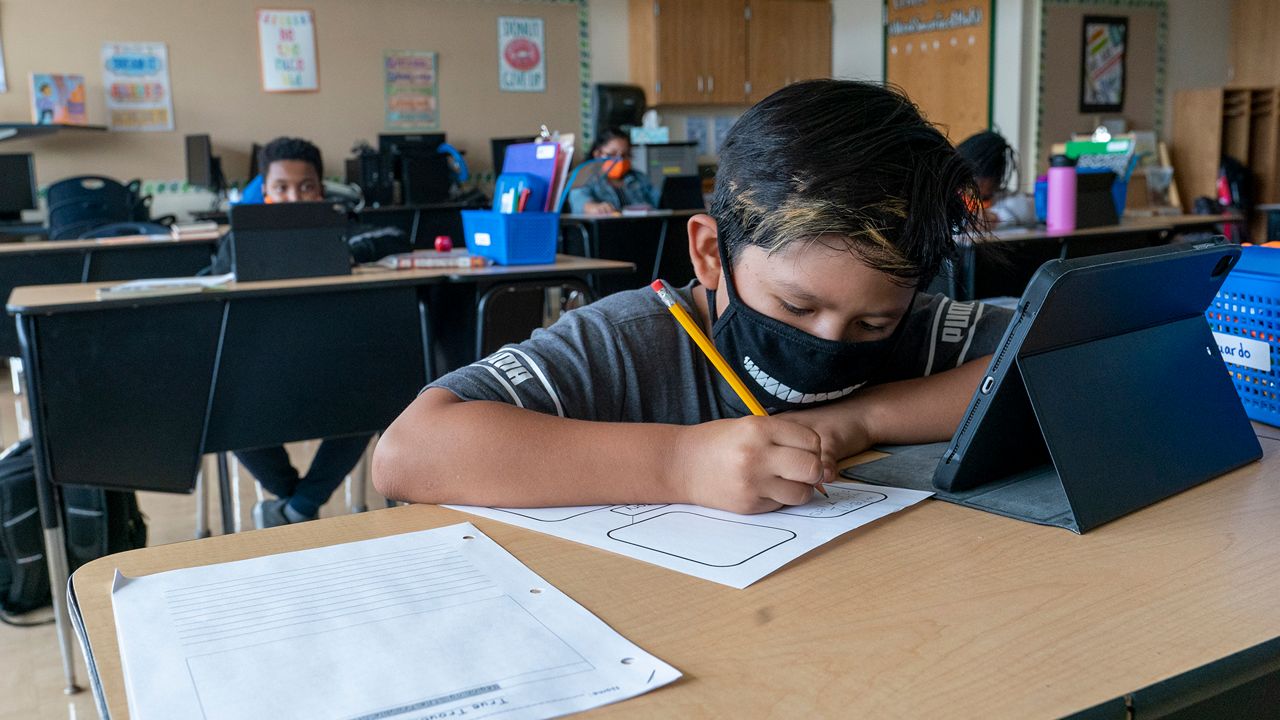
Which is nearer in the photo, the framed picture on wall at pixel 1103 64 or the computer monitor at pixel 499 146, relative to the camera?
the computer monitor at pixel 499 146

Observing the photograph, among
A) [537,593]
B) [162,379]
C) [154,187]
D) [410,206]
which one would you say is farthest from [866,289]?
[154,187]

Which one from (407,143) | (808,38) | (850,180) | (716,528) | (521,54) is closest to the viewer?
(716,528)

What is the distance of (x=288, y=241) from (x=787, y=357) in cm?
198

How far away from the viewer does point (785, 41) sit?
8750mm

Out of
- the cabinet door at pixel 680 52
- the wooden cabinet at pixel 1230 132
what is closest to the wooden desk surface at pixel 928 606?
the cabinet door at pixel 680 52

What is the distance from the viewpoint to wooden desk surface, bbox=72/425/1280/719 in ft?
1.63

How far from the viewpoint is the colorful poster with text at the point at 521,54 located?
7875mm

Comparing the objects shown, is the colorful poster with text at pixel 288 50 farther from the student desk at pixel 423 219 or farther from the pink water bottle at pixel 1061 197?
the pink water bottle at pixel 1061 197

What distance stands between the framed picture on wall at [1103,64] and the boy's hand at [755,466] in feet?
27.6

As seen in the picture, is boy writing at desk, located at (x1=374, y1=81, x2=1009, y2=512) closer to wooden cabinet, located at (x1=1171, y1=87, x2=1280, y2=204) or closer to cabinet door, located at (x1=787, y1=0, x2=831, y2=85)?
cabinet door, located at (x1=787, y1=0, x2=831, y2=85)

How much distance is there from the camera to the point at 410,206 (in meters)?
6.82

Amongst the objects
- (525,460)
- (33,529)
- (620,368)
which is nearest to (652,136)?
(33,529)

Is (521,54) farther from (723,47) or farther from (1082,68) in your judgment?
(1082,68)

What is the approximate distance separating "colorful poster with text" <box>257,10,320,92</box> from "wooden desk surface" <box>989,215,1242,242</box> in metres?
5.24
